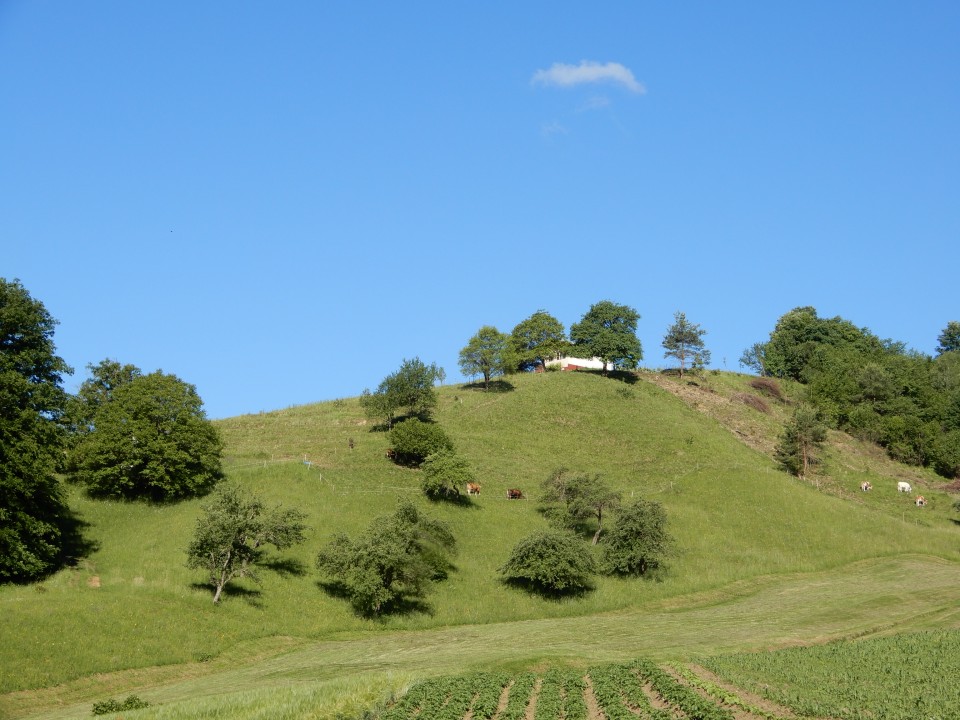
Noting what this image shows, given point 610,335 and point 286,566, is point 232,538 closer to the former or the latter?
point 286,566

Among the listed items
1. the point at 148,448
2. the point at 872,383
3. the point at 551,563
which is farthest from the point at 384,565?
the point at 872,383

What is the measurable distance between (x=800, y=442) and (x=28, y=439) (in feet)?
276

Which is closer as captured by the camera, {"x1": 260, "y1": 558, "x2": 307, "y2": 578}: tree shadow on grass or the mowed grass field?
the mowed grass field

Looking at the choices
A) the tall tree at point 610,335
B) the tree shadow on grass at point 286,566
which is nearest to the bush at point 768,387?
the tall tree at point 610,335

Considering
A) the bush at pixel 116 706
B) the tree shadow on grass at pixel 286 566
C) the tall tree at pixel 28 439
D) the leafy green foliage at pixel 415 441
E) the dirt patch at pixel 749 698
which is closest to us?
the dirt patch at pixel 749 698

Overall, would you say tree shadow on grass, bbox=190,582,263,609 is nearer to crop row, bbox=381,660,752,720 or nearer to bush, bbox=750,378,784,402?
crop row, bbox=381,660,752,720

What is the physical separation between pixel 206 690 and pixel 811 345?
5888 inches

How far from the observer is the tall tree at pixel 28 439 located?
56625 mm

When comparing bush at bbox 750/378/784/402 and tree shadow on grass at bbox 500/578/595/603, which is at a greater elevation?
bush at bbox 750/378/784/402

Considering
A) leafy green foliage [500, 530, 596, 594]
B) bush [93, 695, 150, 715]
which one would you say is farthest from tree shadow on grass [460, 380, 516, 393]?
bush [93, 695, 150, 715]

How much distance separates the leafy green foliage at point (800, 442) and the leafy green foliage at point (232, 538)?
221ft

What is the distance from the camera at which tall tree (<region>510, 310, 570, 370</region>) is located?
15962 cm

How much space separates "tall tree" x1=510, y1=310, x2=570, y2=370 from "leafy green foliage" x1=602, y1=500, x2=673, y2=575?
87.9 meters

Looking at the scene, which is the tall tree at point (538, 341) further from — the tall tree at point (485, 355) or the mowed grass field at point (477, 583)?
the mowed grass field at point (477, 583)
